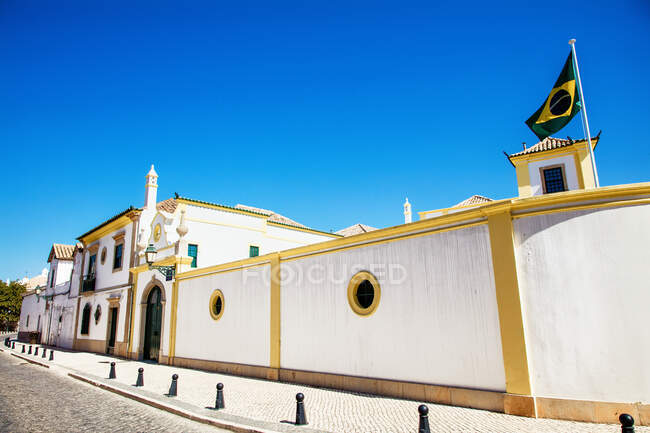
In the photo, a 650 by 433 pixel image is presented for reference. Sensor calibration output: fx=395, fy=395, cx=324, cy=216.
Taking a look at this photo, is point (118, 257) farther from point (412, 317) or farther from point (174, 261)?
point (412, 317)

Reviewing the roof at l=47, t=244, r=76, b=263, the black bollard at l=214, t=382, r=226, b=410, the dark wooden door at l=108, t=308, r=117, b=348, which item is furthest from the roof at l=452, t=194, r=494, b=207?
the roof at l=47, t=244, r=76, b=263

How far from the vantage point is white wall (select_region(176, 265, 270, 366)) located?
39.5 feet

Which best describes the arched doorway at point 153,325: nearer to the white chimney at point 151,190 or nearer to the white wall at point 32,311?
the white chimney at point 151,190

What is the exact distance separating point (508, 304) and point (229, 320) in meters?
9.25

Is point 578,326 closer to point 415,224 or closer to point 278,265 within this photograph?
point 415,224

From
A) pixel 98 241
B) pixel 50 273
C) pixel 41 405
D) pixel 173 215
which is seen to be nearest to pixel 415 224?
pixel 41 405

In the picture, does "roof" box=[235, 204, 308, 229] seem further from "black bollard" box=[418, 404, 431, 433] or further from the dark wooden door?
"black bollard" box=[418, 404, 431, 433]

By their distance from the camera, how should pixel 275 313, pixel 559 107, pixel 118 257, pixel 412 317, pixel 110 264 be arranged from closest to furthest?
pixel 412 317, pixel 559 107, pixel 275 313, pixel 118 257, pixel 110 264

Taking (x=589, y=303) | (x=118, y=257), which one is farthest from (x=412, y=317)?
(x=118, y=257)

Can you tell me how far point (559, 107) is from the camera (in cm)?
995

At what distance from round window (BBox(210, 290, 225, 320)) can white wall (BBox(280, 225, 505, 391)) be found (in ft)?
13.1

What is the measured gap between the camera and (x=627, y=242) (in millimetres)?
6340

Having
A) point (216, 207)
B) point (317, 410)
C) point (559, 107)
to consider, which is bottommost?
point (317, 410)

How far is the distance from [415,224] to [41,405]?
360 inches
